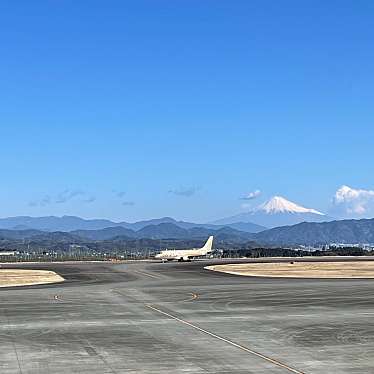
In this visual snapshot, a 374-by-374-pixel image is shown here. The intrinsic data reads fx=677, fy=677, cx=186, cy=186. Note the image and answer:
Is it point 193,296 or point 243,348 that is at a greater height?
point 193,296

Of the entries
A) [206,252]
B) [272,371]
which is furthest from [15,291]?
[206,252]

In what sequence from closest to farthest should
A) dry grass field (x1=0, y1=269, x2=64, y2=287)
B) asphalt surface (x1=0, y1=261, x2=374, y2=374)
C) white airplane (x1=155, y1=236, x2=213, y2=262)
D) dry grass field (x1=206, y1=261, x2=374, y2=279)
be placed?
1. asphalt surface (x1=0, y1=261, x2=374, y2=374)
2. dry grass field (x1=0, y1=269, x2=64, y2=287)
3. dry grass field (x1=206, y1=261, x2=374, y2=279)
4. white airplane (x1=155, y1=236, x2=213, y2=262)

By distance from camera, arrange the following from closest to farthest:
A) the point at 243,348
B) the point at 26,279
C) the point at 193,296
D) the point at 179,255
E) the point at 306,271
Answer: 1. the point at 243,348
2. the point at 193,296
3. the point at 26,279
4. the point at 306,271
5. the point at 179,255

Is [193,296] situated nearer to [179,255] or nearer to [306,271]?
[306,271]

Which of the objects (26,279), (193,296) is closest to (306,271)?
(26,279)

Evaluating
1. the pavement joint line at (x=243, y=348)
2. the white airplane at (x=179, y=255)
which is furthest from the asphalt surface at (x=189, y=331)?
the white airplane at (x=179, y=255)

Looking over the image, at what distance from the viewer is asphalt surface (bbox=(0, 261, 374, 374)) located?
27.2 meters

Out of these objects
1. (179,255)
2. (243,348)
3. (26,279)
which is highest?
(179,255)

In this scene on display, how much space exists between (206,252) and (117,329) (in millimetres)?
120297

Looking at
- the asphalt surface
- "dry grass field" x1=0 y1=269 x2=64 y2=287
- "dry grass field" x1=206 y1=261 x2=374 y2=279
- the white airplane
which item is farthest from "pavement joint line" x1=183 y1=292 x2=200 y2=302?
the white airplane

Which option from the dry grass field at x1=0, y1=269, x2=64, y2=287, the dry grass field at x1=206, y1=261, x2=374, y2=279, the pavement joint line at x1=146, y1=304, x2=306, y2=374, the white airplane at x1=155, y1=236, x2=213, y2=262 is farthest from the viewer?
the white airplane at x1=155, y1=236, x2=213, y2=262

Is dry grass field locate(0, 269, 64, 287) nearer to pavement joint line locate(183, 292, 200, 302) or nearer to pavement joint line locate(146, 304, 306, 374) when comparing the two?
pavement joint line locate(183, 292, 200, 302)

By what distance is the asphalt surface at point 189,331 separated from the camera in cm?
2717

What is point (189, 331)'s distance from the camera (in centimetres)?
3625
